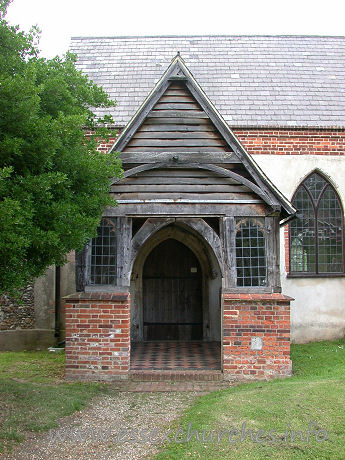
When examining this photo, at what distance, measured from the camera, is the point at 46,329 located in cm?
1186

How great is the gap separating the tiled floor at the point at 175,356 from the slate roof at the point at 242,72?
5.56 m

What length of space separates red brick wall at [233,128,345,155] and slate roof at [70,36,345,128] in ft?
0.68

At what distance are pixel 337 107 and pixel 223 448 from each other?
10.2 m

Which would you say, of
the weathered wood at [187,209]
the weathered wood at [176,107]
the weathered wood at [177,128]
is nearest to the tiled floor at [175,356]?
the weathered wood at [187,209]

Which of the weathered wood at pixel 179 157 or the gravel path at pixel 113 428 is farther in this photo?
the weathered wood at pixel 179 157

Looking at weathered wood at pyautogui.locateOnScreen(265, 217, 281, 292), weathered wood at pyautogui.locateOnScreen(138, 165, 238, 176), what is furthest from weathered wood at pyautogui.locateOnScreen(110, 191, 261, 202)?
weathered wood at pyautogui.locateOnScreen(265, 217, 281, 292)

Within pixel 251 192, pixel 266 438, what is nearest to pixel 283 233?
pixel 251 192

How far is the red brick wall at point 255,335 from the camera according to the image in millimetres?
8141

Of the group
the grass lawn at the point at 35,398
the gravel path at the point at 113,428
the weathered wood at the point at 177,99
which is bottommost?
the gravel path at the point at 113,428

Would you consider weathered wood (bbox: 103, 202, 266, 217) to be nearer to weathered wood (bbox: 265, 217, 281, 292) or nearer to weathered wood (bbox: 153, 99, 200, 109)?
weathered wood (bbox: 265, 217, 281, 292)

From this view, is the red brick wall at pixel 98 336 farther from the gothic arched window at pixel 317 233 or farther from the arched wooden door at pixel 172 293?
the gothic arched window at pixel 317 233

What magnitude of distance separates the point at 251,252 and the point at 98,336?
317 cm

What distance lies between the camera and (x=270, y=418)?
5531 mm

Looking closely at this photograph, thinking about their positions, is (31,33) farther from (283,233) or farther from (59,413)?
(283,233)
